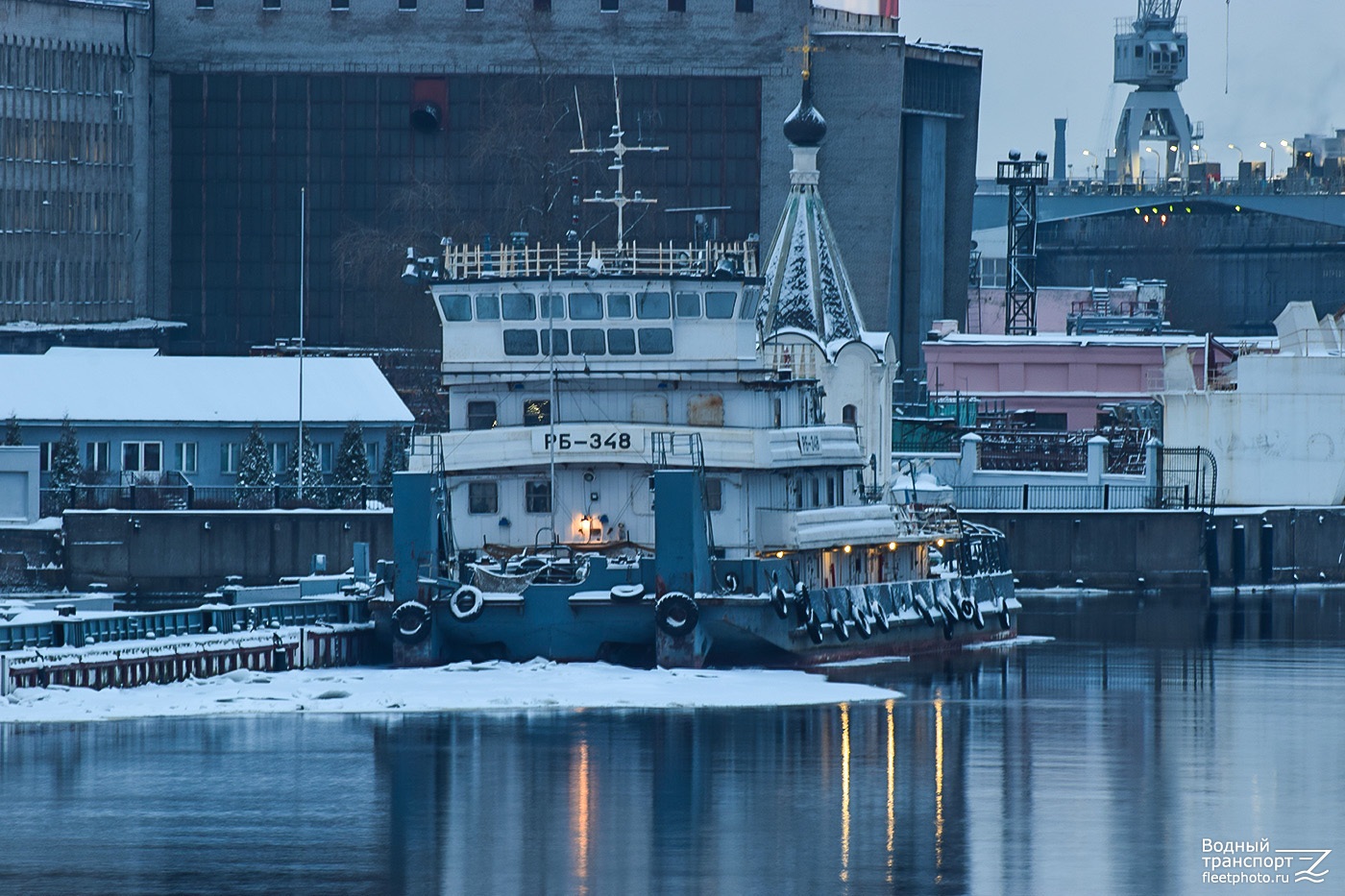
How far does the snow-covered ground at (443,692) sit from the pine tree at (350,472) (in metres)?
32.9

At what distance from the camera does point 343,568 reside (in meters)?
82.4

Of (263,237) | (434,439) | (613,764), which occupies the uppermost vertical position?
(263,237)

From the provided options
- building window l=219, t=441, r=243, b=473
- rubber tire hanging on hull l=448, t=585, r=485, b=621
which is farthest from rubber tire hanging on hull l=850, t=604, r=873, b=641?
building window l=219, t=441, r=243, b=473

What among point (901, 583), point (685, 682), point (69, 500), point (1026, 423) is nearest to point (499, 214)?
point (1026, 423)

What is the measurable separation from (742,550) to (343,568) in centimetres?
2681

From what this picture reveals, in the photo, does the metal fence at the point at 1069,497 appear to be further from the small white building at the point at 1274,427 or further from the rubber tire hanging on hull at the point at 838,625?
the rubber tire hanging on hull at the point at 838,625

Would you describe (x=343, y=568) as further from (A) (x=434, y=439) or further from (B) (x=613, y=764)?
(B) (x=613, y=764)

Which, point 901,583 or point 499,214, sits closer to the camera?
point 901,583

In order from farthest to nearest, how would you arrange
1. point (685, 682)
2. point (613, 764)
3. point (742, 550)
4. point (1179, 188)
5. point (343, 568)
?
1. point (1179, 188)
2. point (343, 568)
3. point (742, 550)
4. point (685, 682)
5. point (613, 764)

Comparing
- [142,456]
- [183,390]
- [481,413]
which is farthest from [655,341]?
[183,390]

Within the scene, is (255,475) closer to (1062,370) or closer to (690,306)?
(690,306)

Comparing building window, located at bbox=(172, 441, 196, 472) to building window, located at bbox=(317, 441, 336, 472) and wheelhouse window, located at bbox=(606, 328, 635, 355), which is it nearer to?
building window, located at bbox=(317, 441, 336, 472)

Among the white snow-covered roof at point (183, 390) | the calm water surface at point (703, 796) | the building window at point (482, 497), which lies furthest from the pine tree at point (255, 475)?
the calm water surface at point (703, 796)

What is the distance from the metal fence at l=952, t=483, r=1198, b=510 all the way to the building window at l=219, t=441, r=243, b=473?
2253 cm
